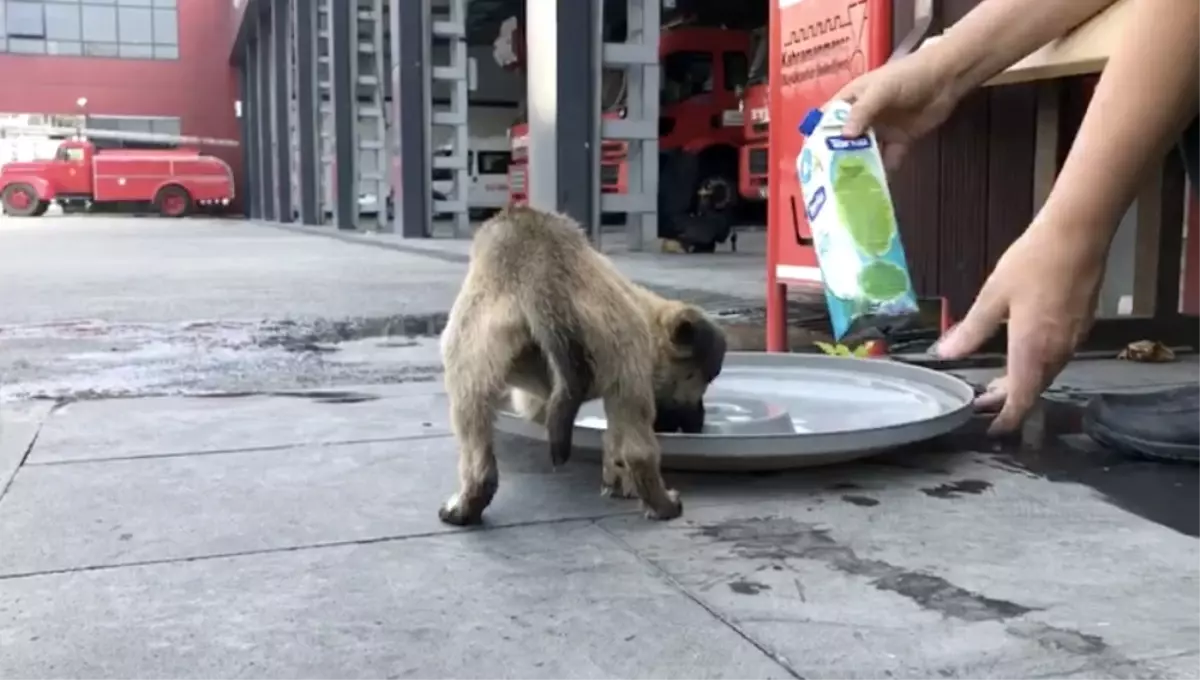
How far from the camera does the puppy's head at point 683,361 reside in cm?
148

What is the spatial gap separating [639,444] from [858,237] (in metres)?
0.78

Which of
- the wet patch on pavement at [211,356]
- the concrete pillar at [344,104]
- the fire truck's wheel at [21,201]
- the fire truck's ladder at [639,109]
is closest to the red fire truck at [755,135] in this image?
the fire truck's ladder at [639,109]

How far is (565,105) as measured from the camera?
6.68 metres

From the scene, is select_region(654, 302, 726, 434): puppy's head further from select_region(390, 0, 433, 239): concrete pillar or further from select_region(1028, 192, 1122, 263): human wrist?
select_region(390, 0, 433, 239): concrete pillar

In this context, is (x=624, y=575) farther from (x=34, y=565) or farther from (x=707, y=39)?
(x=707, y=39)

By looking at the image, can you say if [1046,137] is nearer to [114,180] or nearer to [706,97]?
[706,97]

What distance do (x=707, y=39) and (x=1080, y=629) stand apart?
32.0 feet

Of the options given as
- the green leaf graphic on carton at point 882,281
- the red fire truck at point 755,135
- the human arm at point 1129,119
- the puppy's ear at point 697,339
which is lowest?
the puppy's ear at point 697,339

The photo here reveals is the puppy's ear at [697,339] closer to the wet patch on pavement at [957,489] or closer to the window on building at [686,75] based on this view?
the wet patch on pavement at [957,489]

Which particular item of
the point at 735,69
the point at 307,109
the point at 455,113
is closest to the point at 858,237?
the point at 735,69

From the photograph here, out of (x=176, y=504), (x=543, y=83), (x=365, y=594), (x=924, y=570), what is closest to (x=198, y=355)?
(x=176, y=504)

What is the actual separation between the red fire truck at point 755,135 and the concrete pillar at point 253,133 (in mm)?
12476

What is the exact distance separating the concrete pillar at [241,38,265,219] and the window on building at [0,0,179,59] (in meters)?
3.75

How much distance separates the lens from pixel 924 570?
3.83ft
